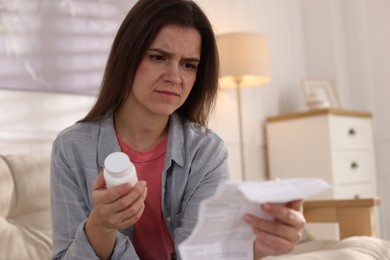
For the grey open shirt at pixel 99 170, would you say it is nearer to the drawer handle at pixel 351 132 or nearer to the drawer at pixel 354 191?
the drawer at pixel 354 191

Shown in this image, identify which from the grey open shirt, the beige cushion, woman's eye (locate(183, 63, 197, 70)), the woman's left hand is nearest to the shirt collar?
the grey open shirt

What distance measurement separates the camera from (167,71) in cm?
112

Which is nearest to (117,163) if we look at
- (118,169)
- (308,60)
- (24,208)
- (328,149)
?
(118,169)

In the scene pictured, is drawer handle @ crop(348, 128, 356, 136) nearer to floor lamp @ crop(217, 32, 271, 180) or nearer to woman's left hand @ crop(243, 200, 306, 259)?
floor lamp @ crop(217, 32, 271, 180)

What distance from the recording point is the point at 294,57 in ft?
12.6

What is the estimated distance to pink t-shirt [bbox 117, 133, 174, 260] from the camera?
120 cm

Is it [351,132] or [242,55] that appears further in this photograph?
[351,132]

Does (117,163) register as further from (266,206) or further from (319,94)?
(319,94)

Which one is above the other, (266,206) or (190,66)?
(190,66)

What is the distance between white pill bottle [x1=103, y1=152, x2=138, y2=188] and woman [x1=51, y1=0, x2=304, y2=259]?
0.22m

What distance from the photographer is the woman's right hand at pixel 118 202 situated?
84cm

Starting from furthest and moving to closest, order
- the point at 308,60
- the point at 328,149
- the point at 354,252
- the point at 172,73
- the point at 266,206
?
the point at 308,60
the point at 328,149
the point at 354,252
the point at 172,73
the point at 266,206

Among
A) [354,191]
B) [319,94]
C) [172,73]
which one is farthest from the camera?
[319,94]

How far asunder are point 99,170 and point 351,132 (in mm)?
2346
